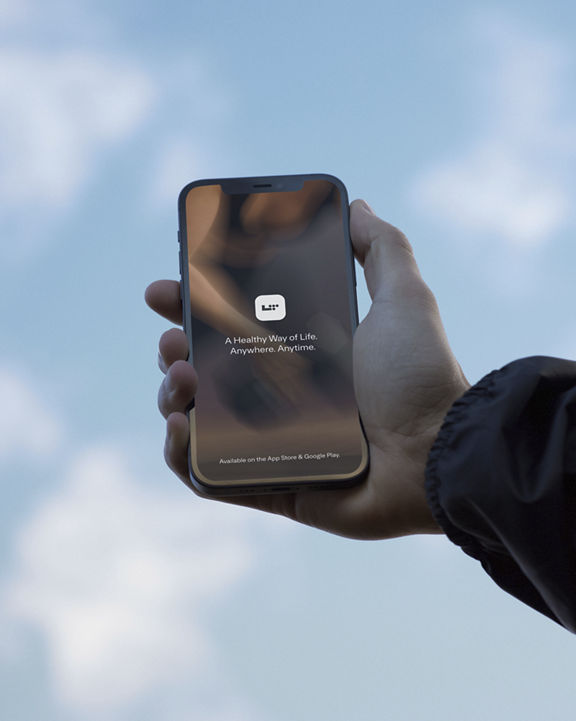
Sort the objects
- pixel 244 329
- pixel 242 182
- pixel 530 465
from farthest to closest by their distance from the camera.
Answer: pixel 242 182
pixel 244 329
pixel 530 465

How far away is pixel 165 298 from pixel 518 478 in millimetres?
1794

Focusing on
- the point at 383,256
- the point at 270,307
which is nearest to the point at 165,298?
the point at 270,307

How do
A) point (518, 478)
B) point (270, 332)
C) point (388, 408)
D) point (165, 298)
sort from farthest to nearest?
point (165, 298)
point (270, 332)
point (388, 408)
point (518, 478)

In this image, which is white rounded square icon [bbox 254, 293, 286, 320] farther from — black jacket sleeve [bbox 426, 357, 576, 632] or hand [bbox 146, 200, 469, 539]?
black jacket sleeve [bbox 426, 357, 576, 632]

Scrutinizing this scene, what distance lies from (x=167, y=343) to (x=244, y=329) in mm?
302

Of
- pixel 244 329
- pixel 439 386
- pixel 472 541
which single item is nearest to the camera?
pixel 472 541

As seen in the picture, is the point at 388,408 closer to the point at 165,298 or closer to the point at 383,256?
the point at 383,256

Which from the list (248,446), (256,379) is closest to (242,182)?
(256,379)

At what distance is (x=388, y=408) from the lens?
2.98 metres

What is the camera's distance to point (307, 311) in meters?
3.17

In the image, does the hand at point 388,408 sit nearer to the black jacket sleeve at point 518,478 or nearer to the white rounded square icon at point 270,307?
the white rounded square icon at point 270,307

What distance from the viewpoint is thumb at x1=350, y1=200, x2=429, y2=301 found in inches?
124

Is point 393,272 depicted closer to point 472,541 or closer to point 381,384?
point 381,384

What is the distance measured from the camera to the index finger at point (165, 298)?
328 centimetres
